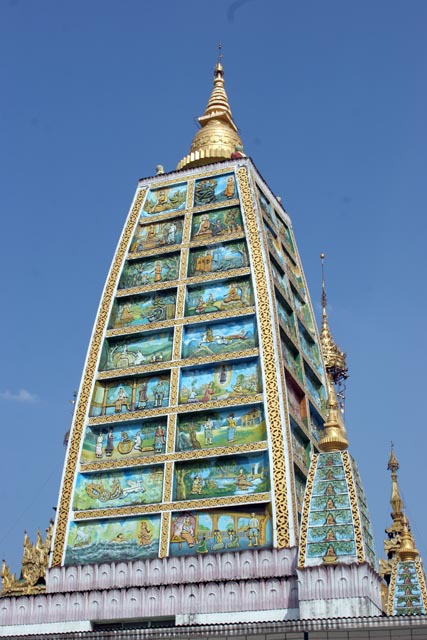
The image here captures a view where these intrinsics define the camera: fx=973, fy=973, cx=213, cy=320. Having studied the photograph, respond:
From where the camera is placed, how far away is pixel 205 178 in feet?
128

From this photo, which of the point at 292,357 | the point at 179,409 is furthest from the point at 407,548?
the point at 179,409

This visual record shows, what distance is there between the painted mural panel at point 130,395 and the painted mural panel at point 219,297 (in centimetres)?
286

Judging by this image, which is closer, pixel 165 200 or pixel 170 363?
pixel 170 363

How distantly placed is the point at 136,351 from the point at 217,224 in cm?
601

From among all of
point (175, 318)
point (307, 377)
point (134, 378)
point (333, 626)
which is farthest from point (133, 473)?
point (333, 626)

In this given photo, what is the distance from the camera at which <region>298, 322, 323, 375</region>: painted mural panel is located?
123 feet

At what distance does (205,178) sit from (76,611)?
17827 mm

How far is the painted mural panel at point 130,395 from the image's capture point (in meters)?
33.6

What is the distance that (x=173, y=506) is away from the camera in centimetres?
3069

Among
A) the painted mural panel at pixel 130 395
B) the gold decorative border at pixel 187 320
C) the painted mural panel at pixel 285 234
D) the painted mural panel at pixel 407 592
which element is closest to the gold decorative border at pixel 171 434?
the painted mural panel at pixel 130 395

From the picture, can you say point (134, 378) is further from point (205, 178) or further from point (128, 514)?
point (205, 178)

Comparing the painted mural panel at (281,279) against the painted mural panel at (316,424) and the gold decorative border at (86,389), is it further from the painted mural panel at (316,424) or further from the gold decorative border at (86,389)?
the gold decorative border at (86,389)

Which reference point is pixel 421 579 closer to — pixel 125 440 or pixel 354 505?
pixel 354 505

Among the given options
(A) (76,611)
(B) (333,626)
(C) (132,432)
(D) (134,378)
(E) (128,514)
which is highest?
(D) (134,378)
